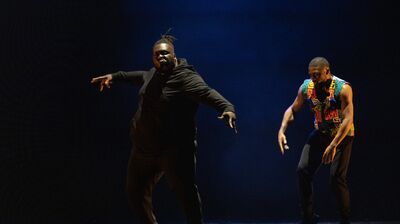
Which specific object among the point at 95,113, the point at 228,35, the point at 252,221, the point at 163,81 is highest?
the point at 228,35

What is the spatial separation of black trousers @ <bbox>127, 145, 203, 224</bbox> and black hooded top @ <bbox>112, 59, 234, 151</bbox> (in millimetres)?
58

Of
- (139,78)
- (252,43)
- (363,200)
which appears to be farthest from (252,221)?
(139,78)

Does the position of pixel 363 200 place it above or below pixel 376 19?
below

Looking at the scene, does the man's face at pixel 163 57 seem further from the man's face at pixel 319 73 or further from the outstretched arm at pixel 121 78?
the man's face at pixel 319 73

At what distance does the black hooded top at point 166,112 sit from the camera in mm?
3347

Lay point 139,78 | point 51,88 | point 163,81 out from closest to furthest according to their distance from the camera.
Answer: point 163,81 < point 139,78 < point 51,88

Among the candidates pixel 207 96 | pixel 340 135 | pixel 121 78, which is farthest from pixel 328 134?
pixel 121 78

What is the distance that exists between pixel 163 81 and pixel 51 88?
181 cm

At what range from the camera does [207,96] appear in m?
3.21

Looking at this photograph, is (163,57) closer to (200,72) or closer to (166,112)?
(166,112)

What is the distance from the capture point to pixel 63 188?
4867mm

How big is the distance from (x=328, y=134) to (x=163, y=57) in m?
1.55

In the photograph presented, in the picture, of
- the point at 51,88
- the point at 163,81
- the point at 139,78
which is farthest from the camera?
the point at 51,88

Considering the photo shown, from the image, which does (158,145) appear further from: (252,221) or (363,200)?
(363,200)
